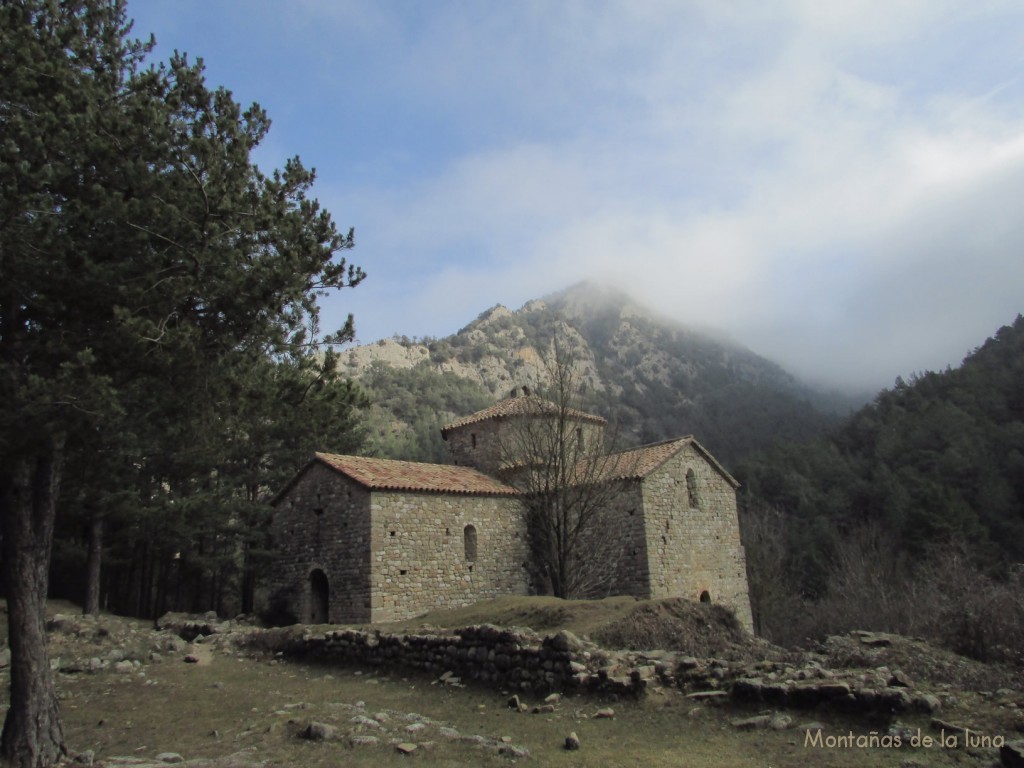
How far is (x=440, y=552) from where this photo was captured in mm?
19234

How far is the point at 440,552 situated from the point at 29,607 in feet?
39.6

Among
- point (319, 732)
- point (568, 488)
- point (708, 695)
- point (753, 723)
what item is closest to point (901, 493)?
point (568, 488)

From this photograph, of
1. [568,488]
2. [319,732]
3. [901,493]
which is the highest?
[901,493]

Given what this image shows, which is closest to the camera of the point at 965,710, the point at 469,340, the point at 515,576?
the point at 965,710

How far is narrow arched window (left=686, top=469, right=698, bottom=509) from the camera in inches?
884

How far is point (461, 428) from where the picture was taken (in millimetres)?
25750

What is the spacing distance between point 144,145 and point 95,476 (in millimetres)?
5641

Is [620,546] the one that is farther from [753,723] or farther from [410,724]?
[753,723]

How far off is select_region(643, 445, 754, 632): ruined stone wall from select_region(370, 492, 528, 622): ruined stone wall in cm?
404

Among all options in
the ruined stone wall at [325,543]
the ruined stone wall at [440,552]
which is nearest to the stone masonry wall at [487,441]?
the ruined stone wall at [440,552]

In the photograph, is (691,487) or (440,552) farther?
(691,487)

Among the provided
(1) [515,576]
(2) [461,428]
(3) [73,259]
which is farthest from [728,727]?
(2) [461,428]

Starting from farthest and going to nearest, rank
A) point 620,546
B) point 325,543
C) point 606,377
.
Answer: point 606,377 → point 620,546 → point 325,543

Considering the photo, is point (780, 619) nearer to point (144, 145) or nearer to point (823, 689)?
point (823, 689)
